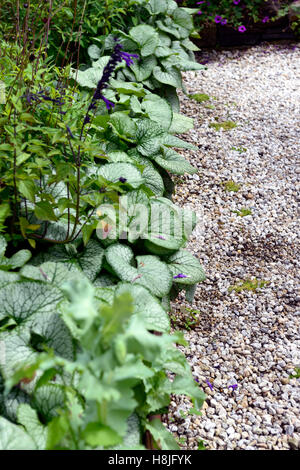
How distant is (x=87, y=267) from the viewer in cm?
189

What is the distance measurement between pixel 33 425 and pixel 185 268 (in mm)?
1023

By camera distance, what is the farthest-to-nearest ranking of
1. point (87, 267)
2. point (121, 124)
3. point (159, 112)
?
1. point (159, 112)
2. point (121, 124)
3. point (87, 267)

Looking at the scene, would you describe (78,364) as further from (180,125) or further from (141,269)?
(180,125)

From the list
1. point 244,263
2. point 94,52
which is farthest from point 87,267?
point 94,52

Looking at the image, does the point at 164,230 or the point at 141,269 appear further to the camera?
the point at 164,230

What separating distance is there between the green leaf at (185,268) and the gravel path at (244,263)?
0.38 m

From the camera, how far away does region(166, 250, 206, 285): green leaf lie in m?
2.10

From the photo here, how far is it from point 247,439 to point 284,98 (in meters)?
3.31

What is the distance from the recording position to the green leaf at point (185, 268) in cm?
210

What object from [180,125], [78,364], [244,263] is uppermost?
[78,364]

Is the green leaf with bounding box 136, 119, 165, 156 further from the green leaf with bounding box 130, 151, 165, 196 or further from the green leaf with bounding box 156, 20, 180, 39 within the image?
the green leaf with bounding box 156, 20, 180, 39

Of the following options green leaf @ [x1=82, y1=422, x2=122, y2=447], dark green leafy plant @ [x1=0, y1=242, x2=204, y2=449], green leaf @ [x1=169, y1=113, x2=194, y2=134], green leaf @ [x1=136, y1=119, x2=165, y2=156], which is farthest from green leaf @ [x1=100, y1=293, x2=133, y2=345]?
green leaf @ [x1=169, y1=113, x2=194, y2=134]
